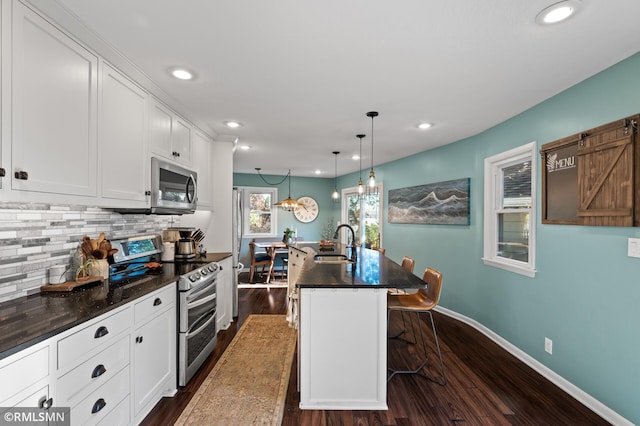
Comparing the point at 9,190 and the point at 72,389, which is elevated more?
the point at 9,190

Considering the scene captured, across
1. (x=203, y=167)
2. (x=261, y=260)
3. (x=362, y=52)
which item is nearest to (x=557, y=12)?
(x=362, y=52)

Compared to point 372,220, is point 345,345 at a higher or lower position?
lower

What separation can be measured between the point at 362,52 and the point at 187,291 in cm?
216

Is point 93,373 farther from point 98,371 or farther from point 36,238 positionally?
point 36,238

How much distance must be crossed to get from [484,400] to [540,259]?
1.33 meters

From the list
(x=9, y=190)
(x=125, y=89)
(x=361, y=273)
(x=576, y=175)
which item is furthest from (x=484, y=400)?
(x=125, y=89)

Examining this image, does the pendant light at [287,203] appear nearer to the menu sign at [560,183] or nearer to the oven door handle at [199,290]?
the oven door handle at [199,290]

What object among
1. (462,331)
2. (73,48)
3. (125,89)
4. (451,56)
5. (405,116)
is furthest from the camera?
(462,331)

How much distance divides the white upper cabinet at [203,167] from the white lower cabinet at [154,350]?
1.48 metres

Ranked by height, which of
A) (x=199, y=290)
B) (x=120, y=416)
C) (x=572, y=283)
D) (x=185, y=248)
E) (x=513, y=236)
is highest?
(x=513, y=236)

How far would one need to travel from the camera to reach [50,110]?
155 cm

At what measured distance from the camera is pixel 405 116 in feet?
10.3

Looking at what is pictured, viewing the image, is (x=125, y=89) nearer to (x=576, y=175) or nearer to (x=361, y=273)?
(x=361, y=273)

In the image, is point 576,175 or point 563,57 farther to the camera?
point 576,175
